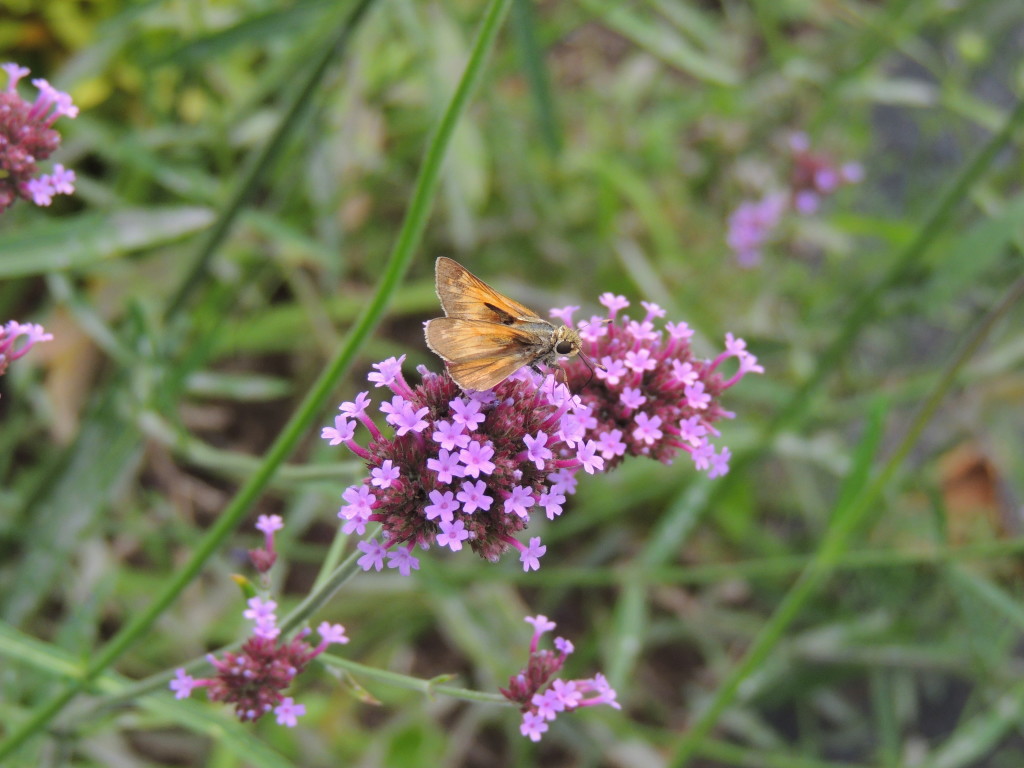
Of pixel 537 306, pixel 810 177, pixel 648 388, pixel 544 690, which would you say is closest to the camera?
pixel 544 690

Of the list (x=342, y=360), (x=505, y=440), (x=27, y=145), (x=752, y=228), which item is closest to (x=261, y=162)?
(x=27, y=145)

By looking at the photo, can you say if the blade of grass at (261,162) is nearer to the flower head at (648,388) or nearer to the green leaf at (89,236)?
the green leaf at (89,236)

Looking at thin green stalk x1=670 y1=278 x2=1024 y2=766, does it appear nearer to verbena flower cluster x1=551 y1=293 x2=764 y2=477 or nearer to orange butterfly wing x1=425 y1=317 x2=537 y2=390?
verbena flower cluster x1=551 y1=293 x2=764 y2=477

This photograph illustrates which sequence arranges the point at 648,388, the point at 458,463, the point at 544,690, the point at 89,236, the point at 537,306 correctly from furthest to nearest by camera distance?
the point at 537,306
the point at 89,236
the point at 648,388
the point at 544,690
the point at 458,463

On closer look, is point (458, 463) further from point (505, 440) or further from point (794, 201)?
point (794, 201)

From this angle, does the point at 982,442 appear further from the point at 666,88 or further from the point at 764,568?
the point at 666,88

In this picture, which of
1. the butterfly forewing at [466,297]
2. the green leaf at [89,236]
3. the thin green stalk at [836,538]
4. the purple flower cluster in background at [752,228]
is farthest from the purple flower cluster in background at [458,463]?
the purple flower cluster in background at [752,228]
